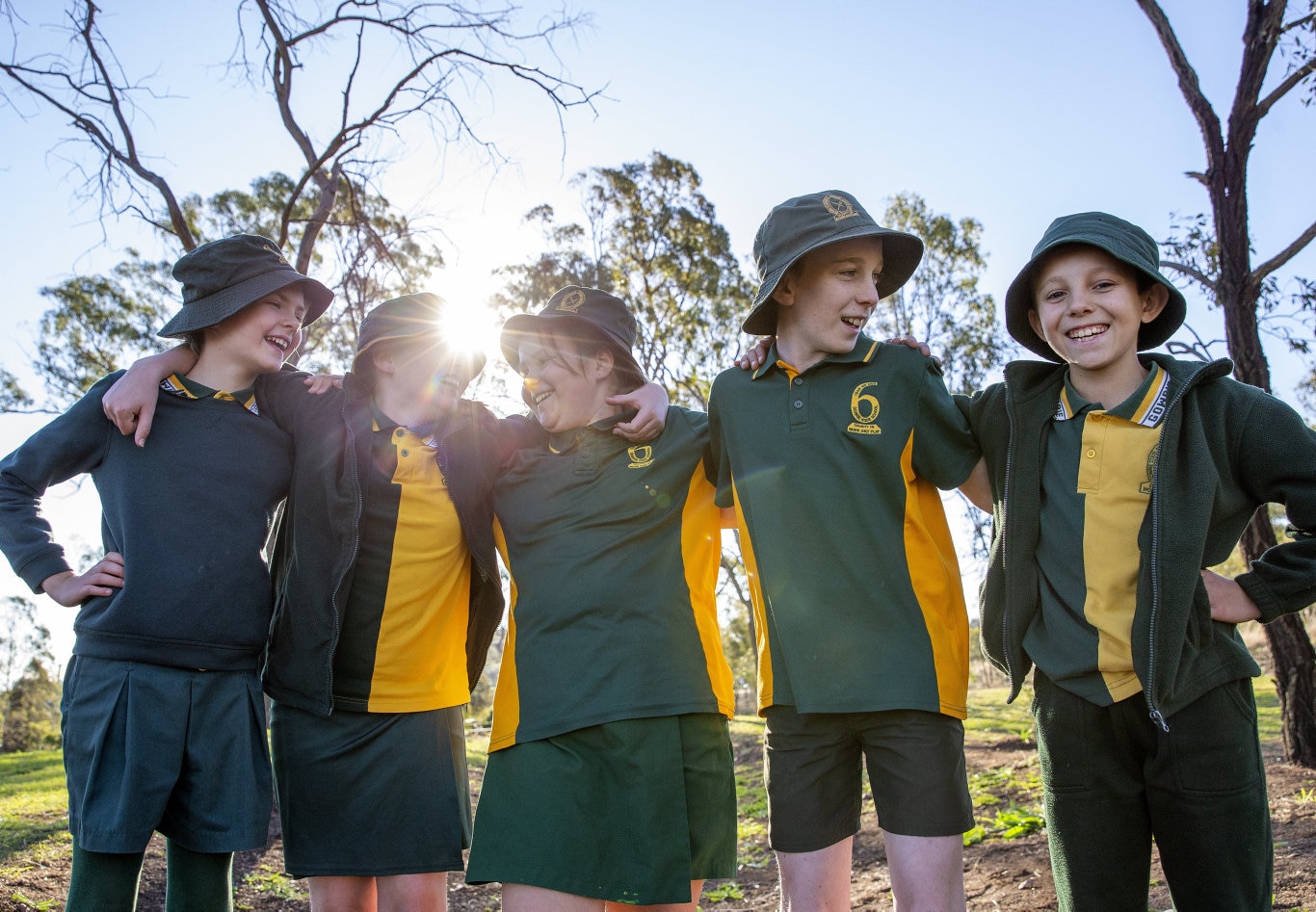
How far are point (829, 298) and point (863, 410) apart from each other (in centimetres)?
38

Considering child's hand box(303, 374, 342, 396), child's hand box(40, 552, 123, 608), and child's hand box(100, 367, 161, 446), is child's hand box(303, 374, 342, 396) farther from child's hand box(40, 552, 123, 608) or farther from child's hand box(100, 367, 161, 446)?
child's hand box(40, 552, 123, 608)

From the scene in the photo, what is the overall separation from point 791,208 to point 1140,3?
554 cm

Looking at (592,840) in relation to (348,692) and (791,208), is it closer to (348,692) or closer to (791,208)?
(348,692)

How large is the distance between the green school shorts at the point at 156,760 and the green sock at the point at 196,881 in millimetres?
40

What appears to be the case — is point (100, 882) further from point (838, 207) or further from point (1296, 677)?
point (1296, 677)

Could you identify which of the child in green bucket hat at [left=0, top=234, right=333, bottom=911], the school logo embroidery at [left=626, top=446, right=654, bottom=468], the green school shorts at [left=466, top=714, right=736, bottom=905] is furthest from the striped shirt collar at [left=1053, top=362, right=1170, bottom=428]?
the child in green bucket hat at [left=0, top=234, right=333, bottom=911]

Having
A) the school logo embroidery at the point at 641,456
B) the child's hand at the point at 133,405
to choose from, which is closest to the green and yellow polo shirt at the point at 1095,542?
the school logo embroidery at the point at 641,456

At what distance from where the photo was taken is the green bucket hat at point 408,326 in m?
3.25

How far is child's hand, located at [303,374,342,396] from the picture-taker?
10.4 ft

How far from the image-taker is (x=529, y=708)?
2701 millimetres

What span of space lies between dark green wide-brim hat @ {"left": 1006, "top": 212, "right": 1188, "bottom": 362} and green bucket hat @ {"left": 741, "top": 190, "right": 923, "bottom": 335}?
366 millimetres

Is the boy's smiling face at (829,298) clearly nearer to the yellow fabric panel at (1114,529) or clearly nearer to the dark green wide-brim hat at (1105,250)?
the dark green wide-brim hat at (1105,250)

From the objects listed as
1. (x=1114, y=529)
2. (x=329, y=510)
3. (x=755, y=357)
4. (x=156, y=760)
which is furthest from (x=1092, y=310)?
(x=156, y=760)

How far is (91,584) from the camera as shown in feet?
8.74
